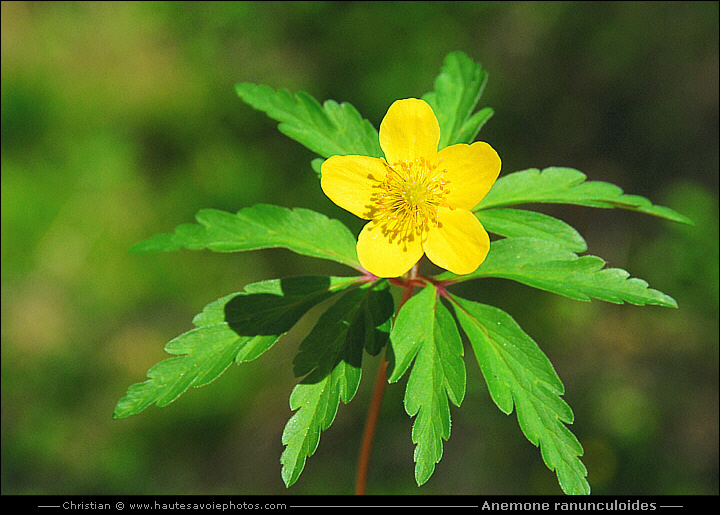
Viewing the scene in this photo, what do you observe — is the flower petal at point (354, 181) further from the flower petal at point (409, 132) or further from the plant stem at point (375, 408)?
the plant stem at point (375, 408)

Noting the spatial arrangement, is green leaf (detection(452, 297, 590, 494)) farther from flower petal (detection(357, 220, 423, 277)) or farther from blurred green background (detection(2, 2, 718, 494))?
blurred green background (detection(2, 2, 718, 494))

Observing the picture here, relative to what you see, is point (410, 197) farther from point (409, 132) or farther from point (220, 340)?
point (220, 340)

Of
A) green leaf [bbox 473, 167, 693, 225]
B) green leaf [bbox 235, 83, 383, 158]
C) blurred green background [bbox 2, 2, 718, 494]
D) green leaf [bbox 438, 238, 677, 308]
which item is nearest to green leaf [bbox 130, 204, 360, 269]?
green leaf [bbox 235, 83, 383, 158]

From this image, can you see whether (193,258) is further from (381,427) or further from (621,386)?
(621,386)

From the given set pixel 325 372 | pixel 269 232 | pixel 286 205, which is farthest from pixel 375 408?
pixel 286 205

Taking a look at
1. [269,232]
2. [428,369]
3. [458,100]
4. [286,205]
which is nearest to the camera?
[428,369]

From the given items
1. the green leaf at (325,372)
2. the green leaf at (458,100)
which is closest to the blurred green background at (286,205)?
the green leaf at (458,100)
